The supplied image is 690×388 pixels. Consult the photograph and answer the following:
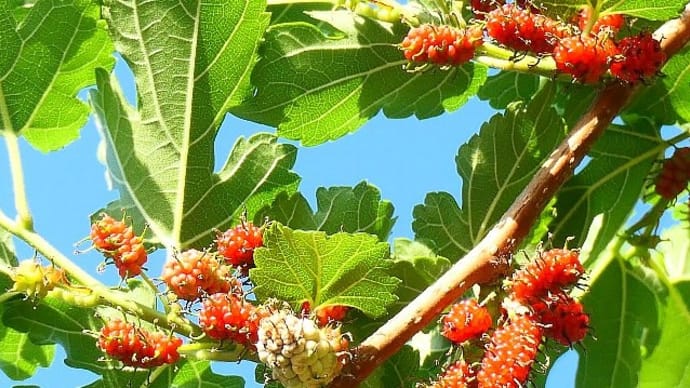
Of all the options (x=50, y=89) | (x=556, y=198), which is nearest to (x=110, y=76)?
(x=50, y=89)

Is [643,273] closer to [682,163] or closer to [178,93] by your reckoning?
[682,163]

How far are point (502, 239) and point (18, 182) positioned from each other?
69 centimetres

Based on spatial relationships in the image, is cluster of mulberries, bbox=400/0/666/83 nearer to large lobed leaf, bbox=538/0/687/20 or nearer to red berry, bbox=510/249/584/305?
large lobed leaf, bbox=538/0/687/20

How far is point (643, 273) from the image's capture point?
1724 mm

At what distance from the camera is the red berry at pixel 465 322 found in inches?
48.1

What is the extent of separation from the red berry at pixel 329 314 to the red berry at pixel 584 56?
454 mm

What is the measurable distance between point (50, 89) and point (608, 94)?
2.75 feet

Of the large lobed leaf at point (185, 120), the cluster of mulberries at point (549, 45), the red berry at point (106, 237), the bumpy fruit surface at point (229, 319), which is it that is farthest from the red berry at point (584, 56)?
the red berry at point (106, 237)

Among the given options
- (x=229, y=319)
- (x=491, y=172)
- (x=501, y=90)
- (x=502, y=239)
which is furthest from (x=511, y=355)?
(x=501, y=90)

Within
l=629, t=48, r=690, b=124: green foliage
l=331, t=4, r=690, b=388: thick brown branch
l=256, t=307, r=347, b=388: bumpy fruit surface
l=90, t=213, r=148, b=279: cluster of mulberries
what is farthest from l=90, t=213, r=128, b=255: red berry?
l=629, t=48, r=690, b=124: green foliage

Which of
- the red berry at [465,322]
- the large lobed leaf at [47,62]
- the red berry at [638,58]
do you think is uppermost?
the large lobed leaf at [47,62]

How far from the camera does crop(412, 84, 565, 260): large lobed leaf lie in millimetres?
1484

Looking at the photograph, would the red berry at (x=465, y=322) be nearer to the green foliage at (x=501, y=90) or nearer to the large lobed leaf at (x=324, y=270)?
the large lobed leaf at (x=324, y=270)

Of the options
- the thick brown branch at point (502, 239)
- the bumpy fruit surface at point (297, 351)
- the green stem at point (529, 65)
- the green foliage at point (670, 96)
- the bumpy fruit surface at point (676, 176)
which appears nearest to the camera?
the bumpy fruit surface at point (297, 351)
